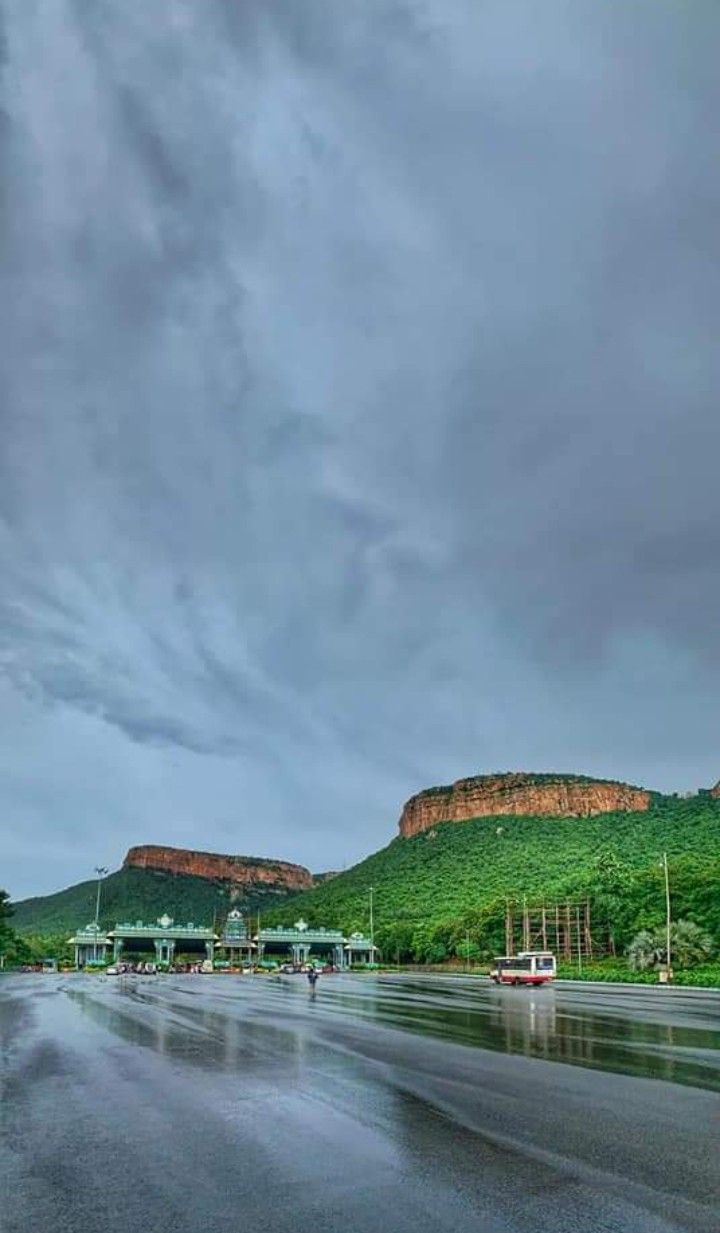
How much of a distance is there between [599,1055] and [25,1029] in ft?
45.7

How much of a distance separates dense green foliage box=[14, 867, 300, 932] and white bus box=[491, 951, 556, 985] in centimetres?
10842

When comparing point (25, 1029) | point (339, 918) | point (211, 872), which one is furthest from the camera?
point (211, 872)

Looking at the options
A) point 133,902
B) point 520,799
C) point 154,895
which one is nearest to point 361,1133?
point 520,799

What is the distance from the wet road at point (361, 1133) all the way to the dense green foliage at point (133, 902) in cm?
14287

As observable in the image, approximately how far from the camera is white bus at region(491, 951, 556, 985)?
173 feet

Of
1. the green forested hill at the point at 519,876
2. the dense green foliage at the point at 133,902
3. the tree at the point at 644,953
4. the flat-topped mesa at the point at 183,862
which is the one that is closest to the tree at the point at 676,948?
the tree at the point at 644,953

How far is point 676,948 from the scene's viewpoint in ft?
180

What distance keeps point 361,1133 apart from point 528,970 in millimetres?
47347

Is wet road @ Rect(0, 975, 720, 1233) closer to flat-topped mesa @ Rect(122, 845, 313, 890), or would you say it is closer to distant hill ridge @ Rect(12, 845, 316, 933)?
distant hill ridge @ Rect(12, 845, 316, 933)

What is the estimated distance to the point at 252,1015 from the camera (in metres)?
26.0

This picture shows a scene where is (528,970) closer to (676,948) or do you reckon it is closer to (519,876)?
(676,948)

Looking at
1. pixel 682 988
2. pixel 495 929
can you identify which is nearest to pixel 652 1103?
pixel 682 988

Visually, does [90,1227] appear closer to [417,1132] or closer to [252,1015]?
[417,1132]

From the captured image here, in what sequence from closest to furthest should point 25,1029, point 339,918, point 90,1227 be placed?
point 90,1227
point 25,1029
point 339,918
